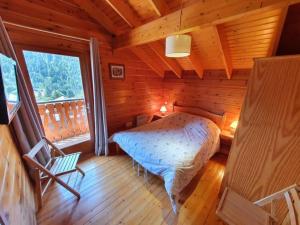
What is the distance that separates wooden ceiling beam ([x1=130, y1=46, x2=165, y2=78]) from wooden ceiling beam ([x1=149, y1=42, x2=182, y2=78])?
40 cm

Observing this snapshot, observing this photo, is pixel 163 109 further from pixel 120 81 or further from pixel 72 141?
pixel 72 141

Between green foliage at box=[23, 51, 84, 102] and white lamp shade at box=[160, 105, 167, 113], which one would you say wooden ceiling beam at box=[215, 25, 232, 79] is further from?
green foliage at box=[23, 51, 84, 102]

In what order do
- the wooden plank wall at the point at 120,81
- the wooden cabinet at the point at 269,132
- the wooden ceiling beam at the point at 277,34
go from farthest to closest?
the wooden plank wall at the point at 120,81 → the wooden ceiling beam at the point at 277,34 → the wooden cabinet at the point at 269,132

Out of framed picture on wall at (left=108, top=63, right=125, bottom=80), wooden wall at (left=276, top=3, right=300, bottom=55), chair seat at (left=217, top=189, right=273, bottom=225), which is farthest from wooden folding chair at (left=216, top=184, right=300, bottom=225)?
framed picture on wall at (left=108, top=63, right=125, bottom=80)

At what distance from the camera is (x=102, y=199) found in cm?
188

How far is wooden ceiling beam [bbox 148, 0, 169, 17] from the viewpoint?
6.44 feet

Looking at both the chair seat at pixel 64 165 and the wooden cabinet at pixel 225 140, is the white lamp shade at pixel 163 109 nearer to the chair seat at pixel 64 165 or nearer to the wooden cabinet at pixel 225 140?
the wooden cabinet at pixel 225 140

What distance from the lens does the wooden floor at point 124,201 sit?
1622mm

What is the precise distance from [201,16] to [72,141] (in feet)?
9.96

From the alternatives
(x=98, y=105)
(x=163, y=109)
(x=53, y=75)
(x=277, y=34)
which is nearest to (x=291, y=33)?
(x=277, y=34)

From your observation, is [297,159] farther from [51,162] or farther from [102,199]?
[51,162]

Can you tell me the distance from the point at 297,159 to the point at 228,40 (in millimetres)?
1802

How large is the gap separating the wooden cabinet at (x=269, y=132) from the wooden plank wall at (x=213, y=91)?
143cm

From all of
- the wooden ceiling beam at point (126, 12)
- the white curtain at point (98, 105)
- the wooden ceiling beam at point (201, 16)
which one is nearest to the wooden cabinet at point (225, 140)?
the wooden ceiling beam at point (201, 16)
